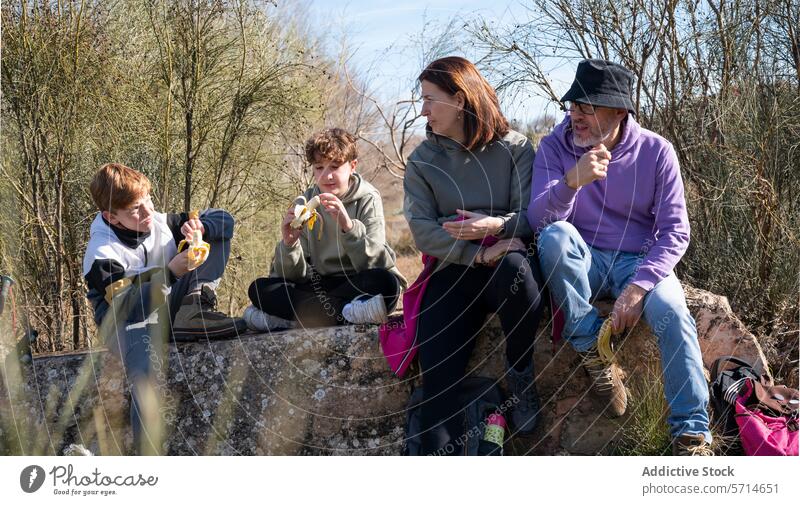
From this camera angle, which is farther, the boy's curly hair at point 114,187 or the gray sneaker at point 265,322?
the gray sneaker at point 265,322

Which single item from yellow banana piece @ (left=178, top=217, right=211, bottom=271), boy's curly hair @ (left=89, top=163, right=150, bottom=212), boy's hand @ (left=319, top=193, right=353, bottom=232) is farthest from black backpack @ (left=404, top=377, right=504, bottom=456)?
boy's curly hair @ (left=89, top=163, right=150, bottom=212)

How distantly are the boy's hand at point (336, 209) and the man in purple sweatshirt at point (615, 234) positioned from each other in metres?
0.85

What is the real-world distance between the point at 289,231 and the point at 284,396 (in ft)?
2.52

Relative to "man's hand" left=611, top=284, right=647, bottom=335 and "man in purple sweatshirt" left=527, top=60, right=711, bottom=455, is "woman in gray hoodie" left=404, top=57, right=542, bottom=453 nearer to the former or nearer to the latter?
"man in purple sweatshirt" left=527, top=60, right=711, bottom=455

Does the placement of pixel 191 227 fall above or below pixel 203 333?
above

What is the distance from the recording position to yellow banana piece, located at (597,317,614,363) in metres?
3.55

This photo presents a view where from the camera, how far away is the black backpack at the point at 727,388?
144 inches

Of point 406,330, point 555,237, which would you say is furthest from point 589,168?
point 406,330

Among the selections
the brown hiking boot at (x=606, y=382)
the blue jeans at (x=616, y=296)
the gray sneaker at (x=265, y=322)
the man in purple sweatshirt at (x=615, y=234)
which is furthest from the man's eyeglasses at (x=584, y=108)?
the gray sneaker at (x=265, y=322)

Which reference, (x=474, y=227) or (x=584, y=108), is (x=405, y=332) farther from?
(x=584, y=108)

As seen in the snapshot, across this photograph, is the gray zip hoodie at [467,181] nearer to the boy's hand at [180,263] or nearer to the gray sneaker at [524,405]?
the gray sneaker at [524,405]

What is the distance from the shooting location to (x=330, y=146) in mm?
4160

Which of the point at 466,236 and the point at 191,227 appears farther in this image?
the point at 191,227
